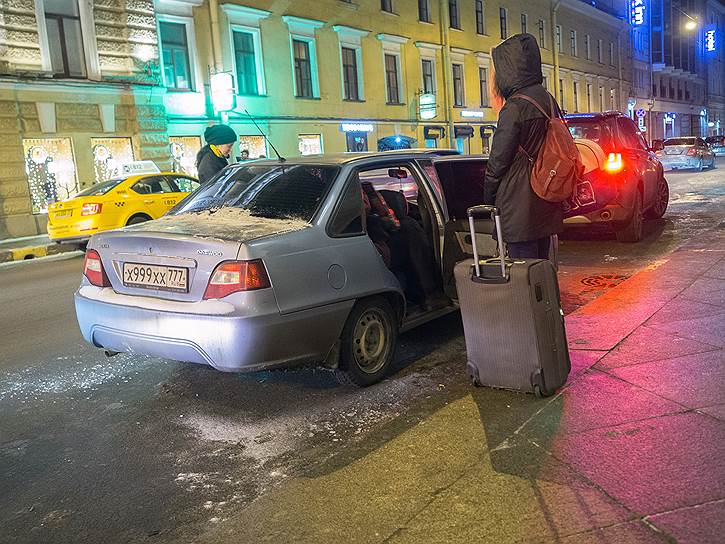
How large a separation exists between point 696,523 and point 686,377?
1689mm

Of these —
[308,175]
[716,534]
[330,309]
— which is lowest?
[716,534]

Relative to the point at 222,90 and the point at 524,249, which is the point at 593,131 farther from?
the point at 222,90

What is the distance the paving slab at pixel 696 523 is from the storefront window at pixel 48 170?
60.4ft

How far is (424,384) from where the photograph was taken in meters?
4.42

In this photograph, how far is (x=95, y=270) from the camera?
173 inches

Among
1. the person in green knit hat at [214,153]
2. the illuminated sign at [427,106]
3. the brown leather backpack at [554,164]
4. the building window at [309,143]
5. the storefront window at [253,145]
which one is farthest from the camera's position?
the illuminated sign at [427,106]

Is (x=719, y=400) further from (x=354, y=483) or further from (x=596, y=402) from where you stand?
(x=354, y=483)

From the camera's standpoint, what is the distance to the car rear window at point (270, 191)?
4.37 meters

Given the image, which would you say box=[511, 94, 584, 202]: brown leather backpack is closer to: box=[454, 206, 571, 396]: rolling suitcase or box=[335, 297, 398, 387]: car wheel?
box=[454, 206, 571, 396]: rolling suitcase

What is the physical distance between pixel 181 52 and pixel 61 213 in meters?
9.81

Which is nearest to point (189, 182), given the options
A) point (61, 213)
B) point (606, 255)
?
point (61, 213)

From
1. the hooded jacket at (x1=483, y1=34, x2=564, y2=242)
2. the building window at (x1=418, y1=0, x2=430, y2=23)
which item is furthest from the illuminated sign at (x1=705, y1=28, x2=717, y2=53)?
the hooded jacket at (x1=483, y1=34, x2=564, y2=242)

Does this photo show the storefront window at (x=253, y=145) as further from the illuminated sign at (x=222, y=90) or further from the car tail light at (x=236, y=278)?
the car tail light at (x=236, y=278)

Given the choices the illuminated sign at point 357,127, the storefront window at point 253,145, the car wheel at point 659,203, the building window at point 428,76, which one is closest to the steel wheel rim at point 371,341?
the car wheel at point 659,203
